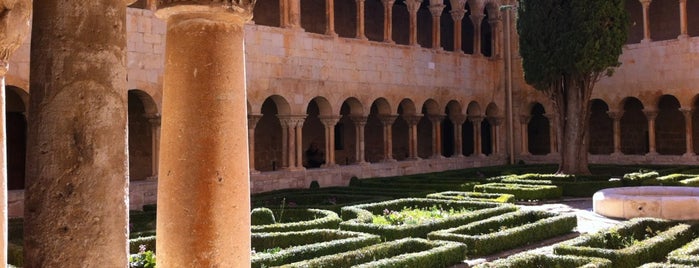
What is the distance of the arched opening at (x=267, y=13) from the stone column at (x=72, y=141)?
68.4 feet

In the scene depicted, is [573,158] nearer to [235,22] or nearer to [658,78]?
[658,78]

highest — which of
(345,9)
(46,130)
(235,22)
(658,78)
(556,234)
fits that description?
(345,9)

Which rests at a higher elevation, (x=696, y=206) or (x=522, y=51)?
(x=522, y=51)

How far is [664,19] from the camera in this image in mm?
28906

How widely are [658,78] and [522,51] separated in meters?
6.17

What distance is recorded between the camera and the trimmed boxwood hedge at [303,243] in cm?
906

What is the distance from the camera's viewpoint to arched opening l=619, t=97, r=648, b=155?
96.5 feet

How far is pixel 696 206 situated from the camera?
500 inches

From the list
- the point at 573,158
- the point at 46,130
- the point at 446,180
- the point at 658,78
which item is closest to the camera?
the point at 46,130

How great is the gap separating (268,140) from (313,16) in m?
5.00

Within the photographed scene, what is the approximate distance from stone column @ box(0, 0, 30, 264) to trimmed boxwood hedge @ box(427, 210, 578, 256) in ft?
25.1

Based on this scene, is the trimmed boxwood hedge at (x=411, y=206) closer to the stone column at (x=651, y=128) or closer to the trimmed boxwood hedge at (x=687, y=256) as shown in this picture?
the trimmed boxwood hedge at (x=687, y=256)

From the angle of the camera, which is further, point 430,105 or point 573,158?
point 430,105

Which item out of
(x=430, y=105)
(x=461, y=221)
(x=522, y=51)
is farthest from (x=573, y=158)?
(x=461, y=221)
